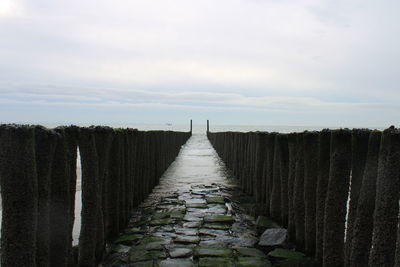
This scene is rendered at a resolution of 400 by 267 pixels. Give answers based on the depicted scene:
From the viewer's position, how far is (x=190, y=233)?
6.16 meters

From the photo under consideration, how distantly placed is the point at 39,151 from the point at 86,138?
4.85 feet

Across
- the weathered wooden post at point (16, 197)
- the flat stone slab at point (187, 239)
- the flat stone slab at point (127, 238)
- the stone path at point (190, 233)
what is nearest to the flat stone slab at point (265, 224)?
the stone path at point (190, 233)

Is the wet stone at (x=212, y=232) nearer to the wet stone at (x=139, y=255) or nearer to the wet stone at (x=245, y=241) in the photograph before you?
the wet stone at (x=245, y=241)

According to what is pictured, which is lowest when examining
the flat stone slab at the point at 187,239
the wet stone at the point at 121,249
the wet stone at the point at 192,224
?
the wet stone at the point at 121,249

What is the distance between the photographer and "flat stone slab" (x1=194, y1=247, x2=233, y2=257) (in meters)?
5.14

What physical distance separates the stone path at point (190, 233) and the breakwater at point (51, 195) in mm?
453

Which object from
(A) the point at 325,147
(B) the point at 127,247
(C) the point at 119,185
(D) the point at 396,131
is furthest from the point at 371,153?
(C) the point at 119,185

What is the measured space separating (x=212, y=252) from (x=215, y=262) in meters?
0.37

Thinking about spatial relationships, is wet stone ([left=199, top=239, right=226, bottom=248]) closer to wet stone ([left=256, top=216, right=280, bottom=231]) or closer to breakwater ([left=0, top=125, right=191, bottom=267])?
wet stone ([left=256, top=216, right=280, bottom=231])

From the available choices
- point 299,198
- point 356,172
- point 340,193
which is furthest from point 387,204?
point 299,198

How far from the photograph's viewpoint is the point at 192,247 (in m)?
5.47

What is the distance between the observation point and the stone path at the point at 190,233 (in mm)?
5008

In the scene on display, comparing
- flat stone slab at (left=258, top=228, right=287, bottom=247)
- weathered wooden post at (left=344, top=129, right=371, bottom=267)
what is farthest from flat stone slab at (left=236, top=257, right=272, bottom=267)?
weathered wooden post at (left=344, top=129, right=371, bottom=267)

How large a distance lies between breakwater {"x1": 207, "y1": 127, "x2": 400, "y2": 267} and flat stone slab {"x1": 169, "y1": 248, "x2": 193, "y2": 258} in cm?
144
